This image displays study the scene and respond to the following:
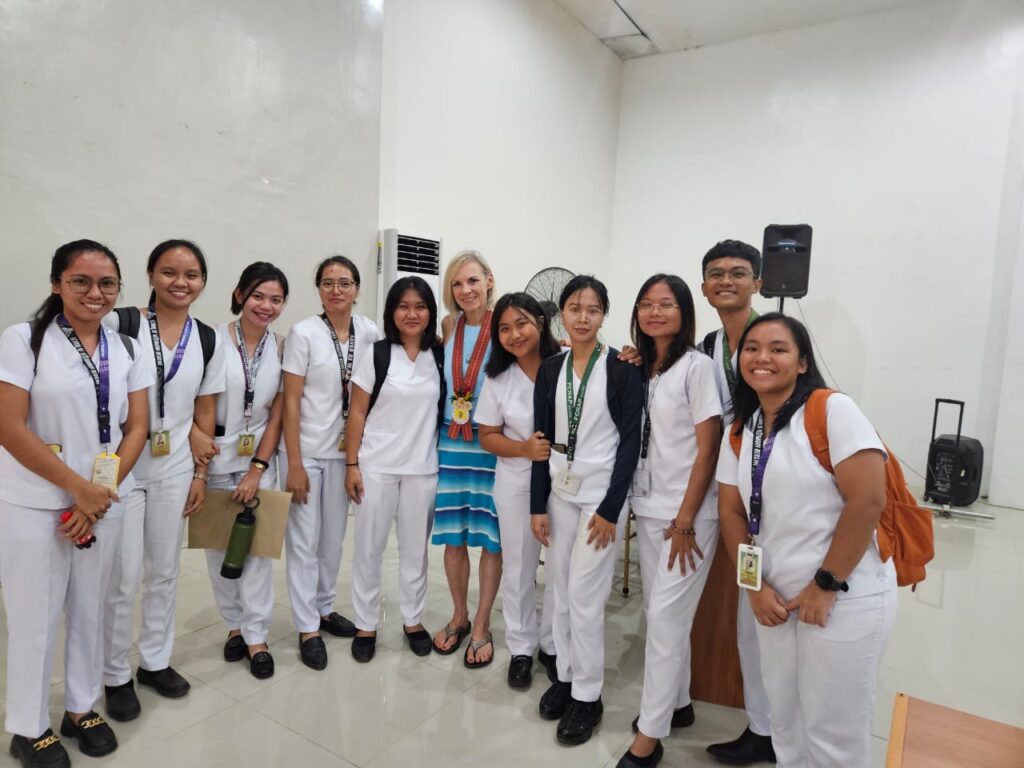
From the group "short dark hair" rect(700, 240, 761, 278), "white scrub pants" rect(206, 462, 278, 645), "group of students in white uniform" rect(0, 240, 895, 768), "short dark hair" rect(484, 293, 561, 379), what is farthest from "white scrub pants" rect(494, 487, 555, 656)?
"short dark hair" rect(700, 240, 761, 278)

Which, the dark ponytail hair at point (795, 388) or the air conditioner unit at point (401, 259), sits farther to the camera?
the air conditioner unit at point (401, 259)

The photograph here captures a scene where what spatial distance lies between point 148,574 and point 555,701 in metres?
1.47

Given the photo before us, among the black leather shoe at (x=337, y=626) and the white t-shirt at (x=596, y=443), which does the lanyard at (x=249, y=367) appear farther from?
the white t-shirt at (x=596, y=443)

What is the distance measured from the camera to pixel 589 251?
7402 mm

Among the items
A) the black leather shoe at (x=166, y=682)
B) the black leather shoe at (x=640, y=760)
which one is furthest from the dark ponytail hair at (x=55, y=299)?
the black leather shoe at (x=640, y=760)

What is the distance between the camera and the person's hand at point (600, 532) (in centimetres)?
200

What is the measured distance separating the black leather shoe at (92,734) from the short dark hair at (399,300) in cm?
153

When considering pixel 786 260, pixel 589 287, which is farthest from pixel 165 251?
pixel 786 260

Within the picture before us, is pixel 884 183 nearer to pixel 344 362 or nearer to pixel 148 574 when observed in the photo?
pixel 344 362

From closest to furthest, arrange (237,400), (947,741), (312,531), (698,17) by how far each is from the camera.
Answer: (947,741)
(237,400)
(312,531)
(698,17)

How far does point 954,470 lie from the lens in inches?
212

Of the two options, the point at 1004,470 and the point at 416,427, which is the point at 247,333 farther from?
the point at 1004,470

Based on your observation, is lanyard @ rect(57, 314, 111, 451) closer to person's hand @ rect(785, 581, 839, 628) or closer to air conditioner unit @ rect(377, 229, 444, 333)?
person's hand @ rect(785, 581, 839, 628)

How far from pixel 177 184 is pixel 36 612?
2.49 meters
